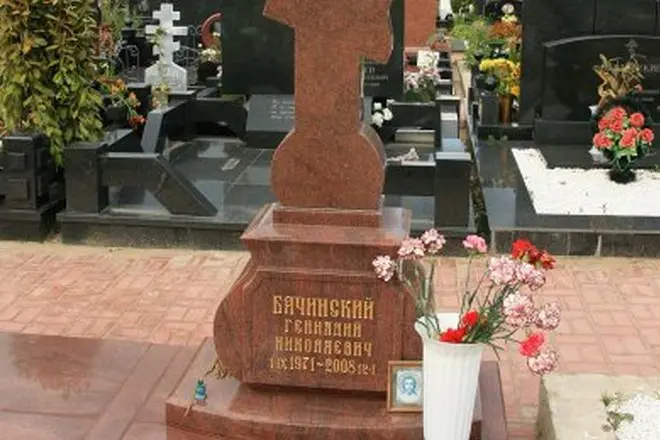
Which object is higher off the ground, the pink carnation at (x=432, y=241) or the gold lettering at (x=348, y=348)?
the pink carnation at (x=432, y=241)

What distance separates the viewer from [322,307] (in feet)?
14.1

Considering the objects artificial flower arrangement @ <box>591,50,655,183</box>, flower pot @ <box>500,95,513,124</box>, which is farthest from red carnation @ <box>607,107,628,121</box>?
flower pot @ <box>500,95,513,124</box>

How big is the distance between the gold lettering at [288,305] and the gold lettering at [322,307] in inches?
4.6

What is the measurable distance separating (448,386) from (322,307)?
2.42 ft

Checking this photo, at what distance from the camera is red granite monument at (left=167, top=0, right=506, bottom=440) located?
4.21m

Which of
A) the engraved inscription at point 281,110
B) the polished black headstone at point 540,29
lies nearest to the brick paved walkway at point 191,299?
the engraved inscription at point 281,110

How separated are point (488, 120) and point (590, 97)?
105 cm

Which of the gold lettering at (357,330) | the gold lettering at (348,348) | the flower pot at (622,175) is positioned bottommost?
the gold lettering at (348,348)

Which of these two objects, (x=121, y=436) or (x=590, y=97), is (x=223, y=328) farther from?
(x=590, y=97)

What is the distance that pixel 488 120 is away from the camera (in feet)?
34.0

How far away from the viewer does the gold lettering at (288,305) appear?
4.30 m

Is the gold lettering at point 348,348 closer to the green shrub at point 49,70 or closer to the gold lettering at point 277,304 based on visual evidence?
the gold lettering at point 277,304

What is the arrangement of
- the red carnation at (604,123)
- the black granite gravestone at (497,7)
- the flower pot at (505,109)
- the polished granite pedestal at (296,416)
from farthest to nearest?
the black granite gravestone at (497,7), the flower pot at (505,109), the red carnation at (604,123), the polished granite pedestal at (296,416)

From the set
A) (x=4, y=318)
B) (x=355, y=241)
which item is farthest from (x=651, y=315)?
(x=4, y=318)
